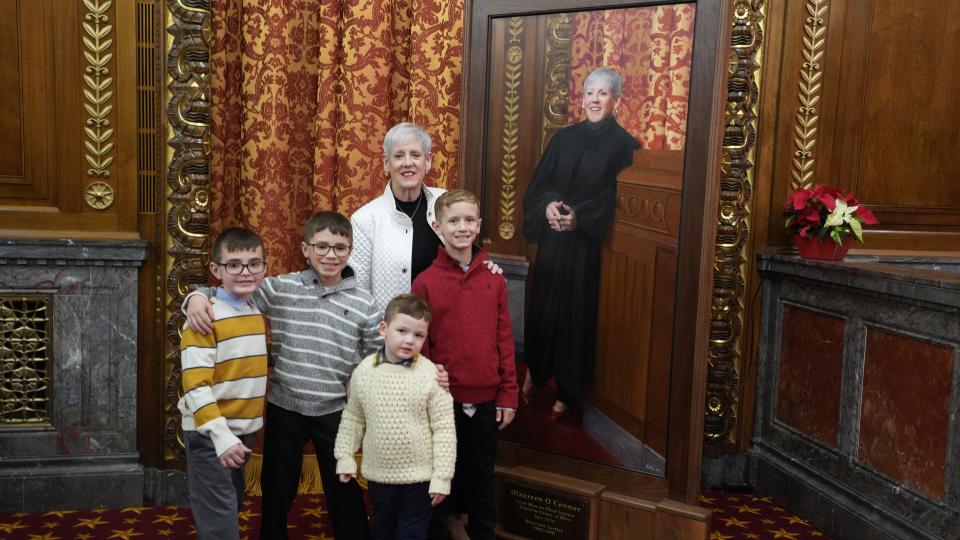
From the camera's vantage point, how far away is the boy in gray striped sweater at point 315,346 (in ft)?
9.20

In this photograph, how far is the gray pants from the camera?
8.70 feet

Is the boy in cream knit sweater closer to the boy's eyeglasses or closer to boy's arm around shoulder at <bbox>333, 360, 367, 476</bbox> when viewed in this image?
boy's arm around shoulder at <bbox>333, 360, 367, 476</bbox>

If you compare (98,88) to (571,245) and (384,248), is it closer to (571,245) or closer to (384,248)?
(384,248)

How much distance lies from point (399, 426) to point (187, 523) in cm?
137

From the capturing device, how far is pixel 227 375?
→ 2.64m

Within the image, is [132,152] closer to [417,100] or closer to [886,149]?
[417,100]

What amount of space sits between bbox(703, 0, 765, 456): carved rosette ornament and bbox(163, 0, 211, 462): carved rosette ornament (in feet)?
7.27

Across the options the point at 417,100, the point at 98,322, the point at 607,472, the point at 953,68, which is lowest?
the point at 607,472

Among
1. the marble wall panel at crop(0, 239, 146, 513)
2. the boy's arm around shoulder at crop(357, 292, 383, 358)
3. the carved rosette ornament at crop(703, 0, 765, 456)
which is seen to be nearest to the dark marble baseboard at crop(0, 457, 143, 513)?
the marble wall panel at crop(0, 239, 146, 513)

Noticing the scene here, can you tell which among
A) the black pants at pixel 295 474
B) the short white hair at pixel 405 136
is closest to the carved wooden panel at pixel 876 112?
the short white hair at pixel 405 136

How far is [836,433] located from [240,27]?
3022 millimetres

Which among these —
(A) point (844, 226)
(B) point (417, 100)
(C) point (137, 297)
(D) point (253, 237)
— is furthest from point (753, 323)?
(C) point (137, 297)

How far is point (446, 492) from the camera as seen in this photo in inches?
106

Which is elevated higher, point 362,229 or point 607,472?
point 362,229
